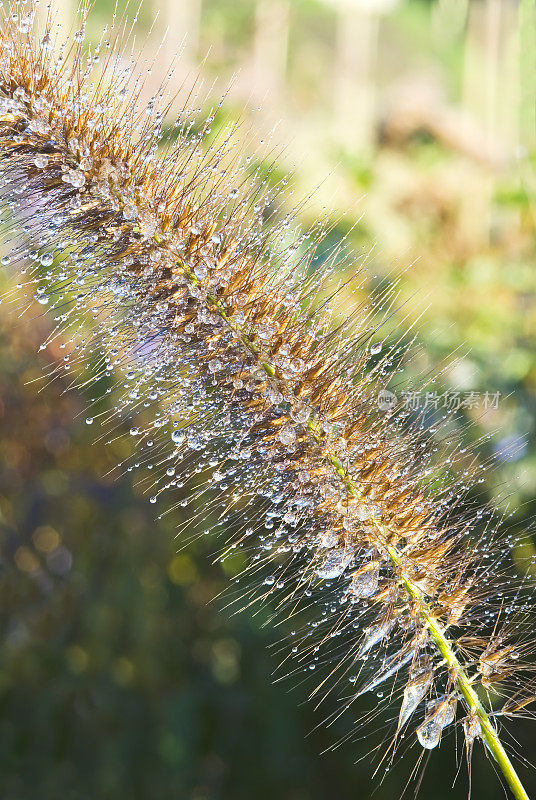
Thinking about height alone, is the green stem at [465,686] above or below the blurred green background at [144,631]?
above

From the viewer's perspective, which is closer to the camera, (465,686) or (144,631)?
(465,686)

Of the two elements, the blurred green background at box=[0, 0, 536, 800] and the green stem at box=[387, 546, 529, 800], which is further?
the blurred green background at box=[0, 0, 536, 800]

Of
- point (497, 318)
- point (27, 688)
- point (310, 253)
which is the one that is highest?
point (310, 253)

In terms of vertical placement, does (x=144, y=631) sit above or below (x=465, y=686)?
below

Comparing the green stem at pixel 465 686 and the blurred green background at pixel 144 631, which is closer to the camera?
the green stem at pixel 465 686

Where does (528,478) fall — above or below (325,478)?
below

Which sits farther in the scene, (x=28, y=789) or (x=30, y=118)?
(x=28, y=789)

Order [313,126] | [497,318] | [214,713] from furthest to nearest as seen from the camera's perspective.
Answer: [313,126], [497,318], [214,713]

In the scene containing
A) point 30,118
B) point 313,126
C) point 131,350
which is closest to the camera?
point 30,118

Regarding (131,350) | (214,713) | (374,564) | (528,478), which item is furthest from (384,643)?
(214,713)

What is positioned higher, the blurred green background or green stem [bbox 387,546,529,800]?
green stem [bbox 387,546,529,800]

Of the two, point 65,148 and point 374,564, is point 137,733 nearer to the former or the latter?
point 374,564
